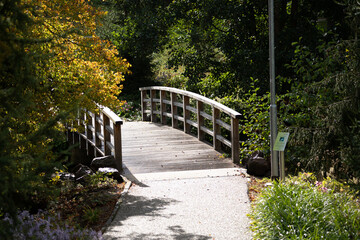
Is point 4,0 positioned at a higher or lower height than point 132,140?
higher

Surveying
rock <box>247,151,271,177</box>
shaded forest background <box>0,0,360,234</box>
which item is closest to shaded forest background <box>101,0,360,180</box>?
shaded forest background <box>0,0,360,234</box>

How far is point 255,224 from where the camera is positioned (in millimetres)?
5957

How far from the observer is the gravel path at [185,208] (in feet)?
19.3

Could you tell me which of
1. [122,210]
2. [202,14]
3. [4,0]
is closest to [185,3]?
[202,14]

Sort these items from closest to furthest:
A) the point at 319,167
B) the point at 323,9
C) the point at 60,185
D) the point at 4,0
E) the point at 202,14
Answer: the point at 4,0, the point at 319,167, the point at 60,185, the point at 323,9, the point at 202,14

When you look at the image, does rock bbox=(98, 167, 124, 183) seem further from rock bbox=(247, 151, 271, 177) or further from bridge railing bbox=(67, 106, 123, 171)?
rock bbox=(247, 151, 271, 177)

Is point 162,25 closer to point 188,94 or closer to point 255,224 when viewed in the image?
point 188,94

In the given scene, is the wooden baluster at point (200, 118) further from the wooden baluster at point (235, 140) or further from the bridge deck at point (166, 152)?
the wooden baluster at point (235, 140)

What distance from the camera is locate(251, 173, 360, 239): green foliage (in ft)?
16.9

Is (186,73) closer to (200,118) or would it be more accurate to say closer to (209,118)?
(200,118)

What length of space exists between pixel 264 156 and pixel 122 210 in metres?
3.30

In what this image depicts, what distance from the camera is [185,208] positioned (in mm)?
6887

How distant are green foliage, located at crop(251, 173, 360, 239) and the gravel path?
33cm

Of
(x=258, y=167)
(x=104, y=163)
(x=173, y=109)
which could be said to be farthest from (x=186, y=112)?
(x=258, y=167)
